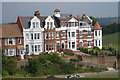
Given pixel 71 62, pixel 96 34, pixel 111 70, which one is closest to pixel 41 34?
pixel 71 62

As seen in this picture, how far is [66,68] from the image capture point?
56.1 feet

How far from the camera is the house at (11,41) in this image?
19.9 m

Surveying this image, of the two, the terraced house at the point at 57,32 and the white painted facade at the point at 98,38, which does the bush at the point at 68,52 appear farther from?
the white painted facade at the point at 98,38

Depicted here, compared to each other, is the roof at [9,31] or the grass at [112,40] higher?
the roof at [9,31]

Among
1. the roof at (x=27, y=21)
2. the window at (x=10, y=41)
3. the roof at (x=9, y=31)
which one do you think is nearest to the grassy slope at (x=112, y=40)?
the roof at (x=27, y=21)

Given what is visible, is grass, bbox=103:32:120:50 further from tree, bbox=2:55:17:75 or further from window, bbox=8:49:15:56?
window, bbox=8:49:15:56

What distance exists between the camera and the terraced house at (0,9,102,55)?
2069cm

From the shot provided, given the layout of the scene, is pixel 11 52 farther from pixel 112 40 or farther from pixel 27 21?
pixel 112 40

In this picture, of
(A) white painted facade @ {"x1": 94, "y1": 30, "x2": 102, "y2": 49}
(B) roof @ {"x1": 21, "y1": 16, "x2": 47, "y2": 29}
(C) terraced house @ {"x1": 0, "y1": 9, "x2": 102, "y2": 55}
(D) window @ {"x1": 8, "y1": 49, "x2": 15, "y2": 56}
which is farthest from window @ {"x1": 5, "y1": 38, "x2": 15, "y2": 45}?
(A) white painted facade @ {"x1": 94, "y1": 30, "x2": 102, "y2": 49}

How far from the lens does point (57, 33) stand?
21.6m

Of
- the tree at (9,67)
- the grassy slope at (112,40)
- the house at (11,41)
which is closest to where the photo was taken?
the tree at (9,67)

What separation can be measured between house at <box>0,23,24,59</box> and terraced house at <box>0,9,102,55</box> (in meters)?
0.45

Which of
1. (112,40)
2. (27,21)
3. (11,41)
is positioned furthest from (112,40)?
(11,41)

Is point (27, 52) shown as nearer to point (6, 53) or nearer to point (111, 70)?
point (6, 53)
